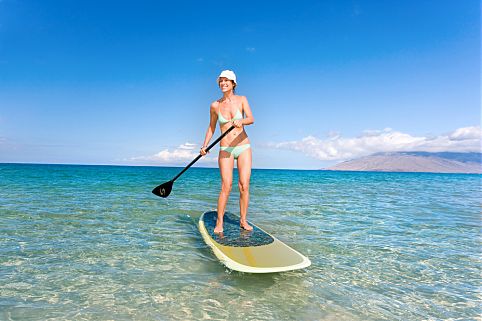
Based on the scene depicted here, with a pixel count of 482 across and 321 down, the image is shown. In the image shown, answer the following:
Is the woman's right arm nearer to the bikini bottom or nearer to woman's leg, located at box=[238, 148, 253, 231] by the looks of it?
the bikini bottom

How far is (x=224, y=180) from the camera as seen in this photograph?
5.68 meters

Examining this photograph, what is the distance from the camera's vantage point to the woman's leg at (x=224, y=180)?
5.65 m

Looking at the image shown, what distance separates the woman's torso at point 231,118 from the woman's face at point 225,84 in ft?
0.67

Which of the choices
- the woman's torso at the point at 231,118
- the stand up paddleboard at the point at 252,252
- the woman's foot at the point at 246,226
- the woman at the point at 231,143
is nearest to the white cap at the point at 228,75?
the woman at the point at 231,143

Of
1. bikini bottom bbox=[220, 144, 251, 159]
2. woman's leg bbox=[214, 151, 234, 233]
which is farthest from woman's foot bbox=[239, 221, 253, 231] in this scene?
bikini bottom bbox=[220, 144, 251, 159]

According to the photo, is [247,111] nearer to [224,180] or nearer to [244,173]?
[244,173]

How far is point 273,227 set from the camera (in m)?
7.71

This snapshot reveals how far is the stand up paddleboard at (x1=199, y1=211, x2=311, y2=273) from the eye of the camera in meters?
4.07

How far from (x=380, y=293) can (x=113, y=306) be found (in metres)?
3.13

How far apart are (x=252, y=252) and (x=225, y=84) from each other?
2.97 meters

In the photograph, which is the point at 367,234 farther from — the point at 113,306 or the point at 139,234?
the point at 113,306

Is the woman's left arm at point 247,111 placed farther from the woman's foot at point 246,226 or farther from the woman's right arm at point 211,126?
the woman's foot at point 246,226

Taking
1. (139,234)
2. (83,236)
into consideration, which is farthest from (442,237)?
(83,236)

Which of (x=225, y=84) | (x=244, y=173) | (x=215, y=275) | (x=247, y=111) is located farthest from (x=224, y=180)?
(x=215, y=275)
